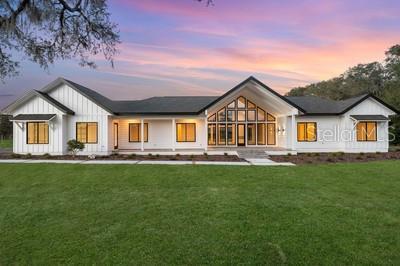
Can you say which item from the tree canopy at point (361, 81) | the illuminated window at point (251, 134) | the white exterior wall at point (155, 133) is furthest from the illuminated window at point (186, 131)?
the tree canopy at point (361, 81)

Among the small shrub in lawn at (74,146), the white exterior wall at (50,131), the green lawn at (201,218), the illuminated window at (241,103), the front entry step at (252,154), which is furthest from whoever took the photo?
the illuminated window at (241,103)

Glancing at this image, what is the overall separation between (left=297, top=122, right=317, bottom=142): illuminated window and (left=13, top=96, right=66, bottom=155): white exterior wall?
1569 cm

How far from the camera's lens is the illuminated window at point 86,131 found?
18.3 m

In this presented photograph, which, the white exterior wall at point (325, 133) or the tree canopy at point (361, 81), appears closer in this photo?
the white exterior wall at point (325, 133)

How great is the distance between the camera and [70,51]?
6371mm

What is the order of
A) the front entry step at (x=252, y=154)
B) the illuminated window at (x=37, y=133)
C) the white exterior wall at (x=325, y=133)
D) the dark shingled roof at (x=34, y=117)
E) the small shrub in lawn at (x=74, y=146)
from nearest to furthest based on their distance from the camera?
1. the front entry step at (x=252, y=154)
2. the small shrub in lawn at (x=74, y=146)
3. the dark shingled roof at (x=34, y=117)
4. the illuminated window at (x=37, y=133)
5. the white exterior wall at (x=325, y=133)

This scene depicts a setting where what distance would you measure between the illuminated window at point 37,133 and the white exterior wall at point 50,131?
0.20m

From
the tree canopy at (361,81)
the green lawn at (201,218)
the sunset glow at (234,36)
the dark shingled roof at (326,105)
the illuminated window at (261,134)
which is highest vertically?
the tree canopy at (361,81)

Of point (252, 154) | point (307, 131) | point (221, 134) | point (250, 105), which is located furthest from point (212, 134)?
point (307, 131)

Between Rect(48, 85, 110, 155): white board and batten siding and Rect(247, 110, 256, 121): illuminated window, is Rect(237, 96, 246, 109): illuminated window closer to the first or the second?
Rect(247, 110, 256, 121): illuminated window

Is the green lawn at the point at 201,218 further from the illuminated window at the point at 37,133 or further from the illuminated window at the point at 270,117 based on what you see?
the illuminated window at the point at 270,117

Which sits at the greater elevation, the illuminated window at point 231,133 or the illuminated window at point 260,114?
the illuminated window at point 260,114

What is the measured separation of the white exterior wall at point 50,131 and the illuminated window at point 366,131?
19.6 m

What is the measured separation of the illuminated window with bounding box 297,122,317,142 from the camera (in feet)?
66.3
